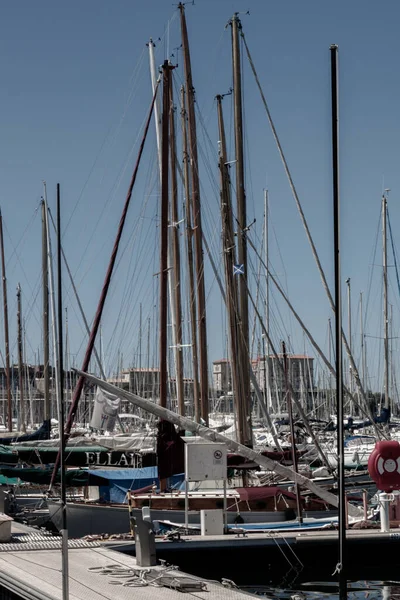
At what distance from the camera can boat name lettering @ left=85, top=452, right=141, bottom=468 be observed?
37.1m

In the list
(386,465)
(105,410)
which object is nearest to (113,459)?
(105,410)

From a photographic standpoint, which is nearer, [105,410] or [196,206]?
[105,410]

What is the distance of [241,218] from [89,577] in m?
19.2

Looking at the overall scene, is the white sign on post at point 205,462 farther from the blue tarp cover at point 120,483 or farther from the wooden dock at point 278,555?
the blue tarp cover at point 120,483

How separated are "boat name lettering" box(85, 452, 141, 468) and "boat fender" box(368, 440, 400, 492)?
49.6 feet

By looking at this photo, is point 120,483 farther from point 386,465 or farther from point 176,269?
point 386,465

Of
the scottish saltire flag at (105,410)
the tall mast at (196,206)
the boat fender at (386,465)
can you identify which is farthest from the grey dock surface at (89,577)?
the tall mast at (196,206)

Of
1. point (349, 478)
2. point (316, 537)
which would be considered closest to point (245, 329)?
point (316, 537)

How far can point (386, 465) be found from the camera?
2333 centimetres

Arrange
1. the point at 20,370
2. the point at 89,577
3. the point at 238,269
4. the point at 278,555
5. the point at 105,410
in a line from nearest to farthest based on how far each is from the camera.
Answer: the point at 89,577 < the point at 278,555 < the point at 105,410 < the point at 238,269 < the point at 20,370

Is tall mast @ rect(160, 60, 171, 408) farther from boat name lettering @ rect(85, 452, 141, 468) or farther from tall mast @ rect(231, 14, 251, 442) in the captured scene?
boat name lettering @ rect(85, 452, 141, 468)

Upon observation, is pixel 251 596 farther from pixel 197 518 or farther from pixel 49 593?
pixel 197 518

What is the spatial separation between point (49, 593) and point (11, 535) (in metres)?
8.09

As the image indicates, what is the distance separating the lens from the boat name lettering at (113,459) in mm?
37062
